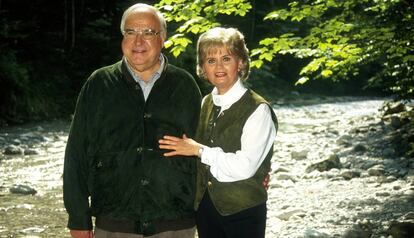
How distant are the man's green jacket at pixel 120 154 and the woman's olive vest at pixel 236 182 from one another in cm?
29

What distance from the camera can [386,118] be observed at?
1609 cm

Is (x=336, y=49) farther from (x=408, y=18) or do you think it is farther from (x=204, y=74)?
(x=204, y=74)

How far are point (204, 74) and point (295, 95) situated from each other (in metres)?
29.5

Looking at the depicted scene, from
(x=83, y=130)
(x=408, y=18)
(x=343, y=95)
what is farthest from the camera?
(x=343, y=95)


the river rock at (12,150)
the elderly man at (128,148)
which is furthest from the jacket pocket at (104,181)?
the river rock at (12,150)

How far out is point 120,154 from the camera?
2.78m

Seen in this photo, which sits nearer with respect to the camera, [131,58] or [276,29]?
[131,58]

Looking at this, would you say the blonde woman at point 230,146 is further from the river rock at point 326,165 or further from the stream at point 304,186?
the river rock at point 326,165

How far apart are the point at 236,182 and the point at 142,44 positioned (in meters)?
0.97

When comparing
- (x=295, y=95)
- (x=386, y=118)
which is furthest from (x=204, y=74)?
(x=295, y=95)

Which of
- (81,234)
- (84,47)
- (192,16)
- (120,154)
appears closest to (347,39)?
(192,16)

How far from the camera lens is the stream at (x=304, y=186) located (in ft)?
20.9

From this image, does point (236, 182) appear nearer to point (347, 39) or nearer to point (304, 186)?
point (347, 39)

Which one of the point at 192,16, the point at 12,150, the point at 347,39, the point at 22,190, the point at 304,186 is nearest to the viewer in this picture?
the point at 192,16
